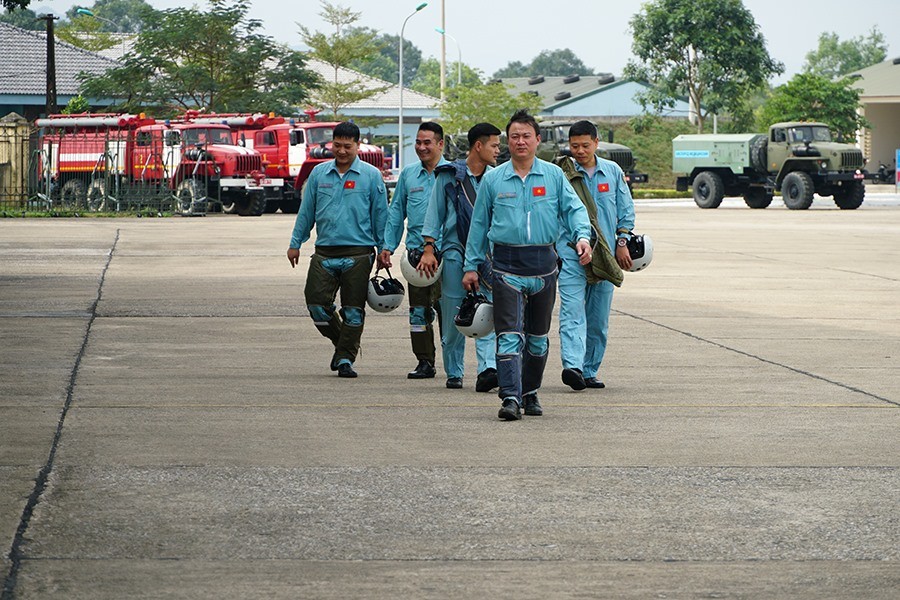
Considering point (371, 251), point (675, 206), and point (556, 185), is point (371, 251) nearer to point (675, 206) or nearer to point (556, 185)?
point (556, 185)

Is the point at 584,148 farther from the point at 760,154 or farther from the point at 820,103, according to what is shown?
the point at 820,103

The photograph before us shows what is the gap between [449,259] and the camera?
34.2ft

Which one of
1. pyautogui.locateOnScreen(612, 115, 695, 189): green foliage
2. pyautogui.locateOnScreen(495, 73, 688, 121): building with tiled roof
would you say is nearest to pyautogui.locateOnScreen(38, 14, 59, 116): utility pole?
pyautogui.locateOnScreen(612, 115, 695, 189): green foliage

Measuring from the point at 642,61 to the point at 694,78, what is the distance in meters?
2.49

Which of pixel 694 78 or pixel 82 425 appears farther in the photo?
pixel 694 78

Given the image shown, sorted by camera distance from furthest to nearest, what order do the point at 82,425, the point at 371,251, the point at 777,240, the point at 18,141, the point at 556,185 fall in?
1. the point at 18,141
2. the point at 777,240
3. the point at 371,251
4. the point at 556,185
5. the point at 82,425

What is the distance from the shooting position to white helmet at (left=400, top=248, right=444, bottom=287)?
10273 millimetres

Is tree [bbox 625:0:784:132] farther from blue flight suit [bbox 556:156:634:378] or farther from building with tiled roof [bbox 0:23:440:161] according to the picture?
blue flight suit [bbox 556:156:634:378]

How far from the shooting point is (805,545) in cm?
613

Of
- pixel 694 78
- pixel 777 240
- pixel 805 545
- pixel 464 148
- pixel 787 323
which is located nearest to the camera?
pixel 805 545

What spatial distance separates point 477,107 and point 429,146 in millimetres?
59503

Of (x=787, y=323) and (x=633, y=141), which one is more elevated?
(x=633, y=141)

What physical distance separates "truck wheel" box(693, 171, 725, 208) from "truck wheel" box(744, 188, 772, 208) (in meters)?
0.90

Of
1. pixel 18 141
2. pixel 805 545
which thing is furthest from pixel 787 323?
pixel 18 141
